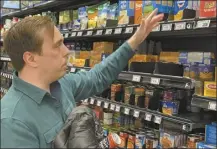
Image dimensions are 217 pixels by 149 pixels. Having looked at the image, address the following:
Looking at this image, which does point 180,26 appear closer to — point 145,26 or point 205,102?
point 145,26

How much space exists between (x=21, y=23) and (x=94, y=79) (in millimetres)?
693

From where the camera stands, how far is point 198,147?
1922 millimetres

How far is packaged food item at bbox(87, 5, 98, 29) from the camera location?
118 inches

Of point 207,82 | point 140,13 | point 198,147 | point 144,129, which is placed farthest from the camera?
point 144,129

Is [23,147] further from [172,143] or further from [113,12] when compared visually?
[113,12]

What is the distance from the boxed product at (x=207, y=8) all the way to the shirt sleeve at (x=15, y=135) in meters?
1.20

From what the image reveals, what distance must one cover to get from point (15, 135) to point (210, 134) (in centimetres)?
122

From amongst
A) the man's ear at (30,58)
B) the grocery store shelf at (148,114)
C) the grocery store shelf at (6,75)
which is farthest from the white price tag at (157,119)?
the grocery store shelf at (6,75)

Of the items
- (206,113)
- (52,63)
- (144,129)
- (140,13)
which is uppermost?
(140,13)

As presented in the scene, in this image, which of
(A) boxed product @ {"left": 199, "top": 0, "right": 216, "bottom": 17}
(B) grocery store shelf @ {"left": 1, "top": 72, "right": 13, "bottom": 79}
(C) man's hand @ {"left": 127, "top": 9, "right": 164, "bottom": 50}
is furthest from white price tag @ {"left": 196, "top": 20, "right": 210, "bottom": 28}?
(B) grocery store shelf @ {"left": 1, "top": 72, "right": 13, "bottom": 79}

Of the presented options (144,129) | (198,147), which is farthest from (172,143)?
(144,129)

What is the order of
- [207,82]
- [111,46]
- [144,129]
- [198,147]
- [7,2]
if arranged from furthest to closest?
[7,2]
[111,46]
[144,129]
[198,147]
[207,82]

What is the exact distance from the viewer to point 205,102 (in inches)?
70.4

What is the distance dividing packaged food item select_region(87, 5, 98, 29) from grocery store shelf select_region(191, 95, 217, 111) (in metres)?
1.45
